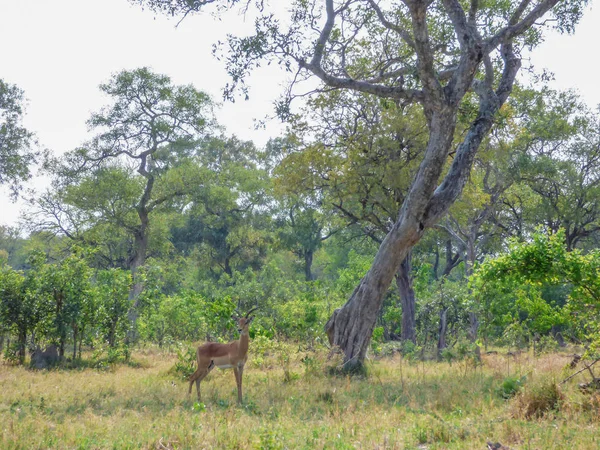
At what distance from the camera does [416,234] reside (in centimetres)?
1248

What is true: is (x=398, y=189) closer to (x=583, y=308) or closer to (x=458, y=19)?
(x=458, y=19)

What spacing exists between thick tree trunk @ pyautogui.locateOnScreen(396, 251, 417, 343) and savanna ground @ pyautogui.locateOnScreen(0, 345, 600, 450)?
830 centimetres

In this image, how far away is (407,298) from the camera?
2094 centimetres

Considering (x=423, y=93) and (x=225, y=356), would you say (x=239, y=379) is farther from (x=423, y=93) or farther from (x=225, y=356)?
(x=423, y=93)

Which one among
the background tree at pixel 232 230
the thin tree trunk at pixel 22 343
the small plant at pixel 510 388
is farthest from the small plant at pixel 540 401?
the background tree at pixel 232 230

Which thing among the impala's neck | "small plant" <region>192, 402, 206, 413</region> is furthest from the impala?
"small plant" <region>192, 402, 206, 413</region>

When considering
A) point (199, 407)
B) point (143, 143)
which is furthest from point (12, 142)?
point (199, 407)

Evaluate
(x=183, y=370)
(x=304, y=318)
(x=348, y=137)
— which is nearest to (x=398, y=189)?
(x=348, y=137)

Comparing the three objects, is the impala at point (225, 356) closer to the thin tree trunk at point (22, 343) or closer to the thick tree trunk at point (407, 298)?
the thin tree trunk at point (22, 343)

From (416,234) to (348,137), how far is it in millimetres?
7255

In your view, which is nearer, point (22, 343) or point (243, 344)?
point (243, 344)

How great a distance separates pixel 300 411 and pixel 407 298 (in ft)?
42.8

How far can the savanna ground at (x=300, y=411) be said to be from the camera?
6504mm

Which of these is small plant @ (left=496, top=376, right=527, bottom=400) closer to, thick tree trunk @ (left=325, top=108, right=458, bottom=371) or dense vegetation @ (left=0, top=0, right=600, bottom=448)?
dense vegetation @ (left=0, top=0, right=600, bottom=448)
